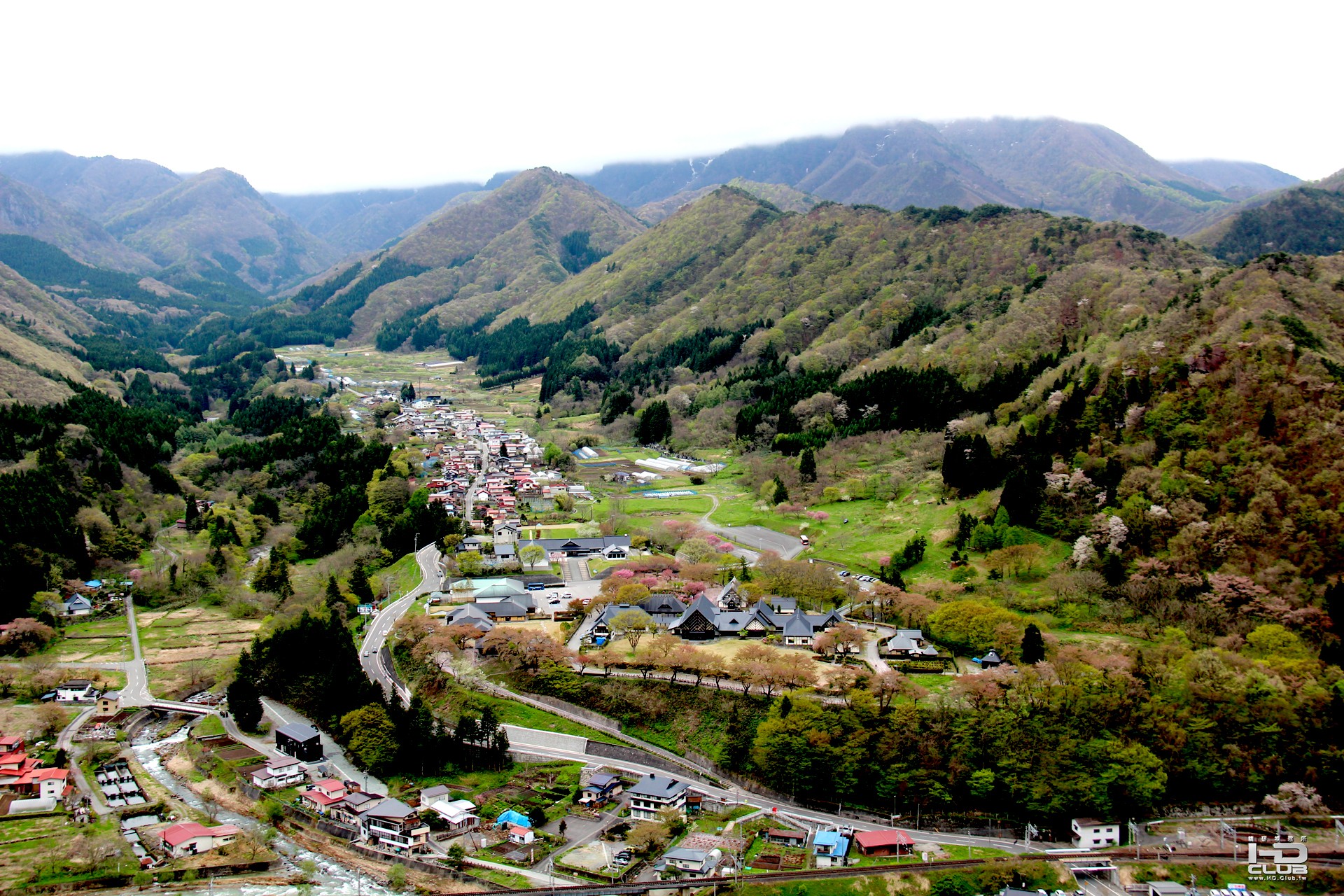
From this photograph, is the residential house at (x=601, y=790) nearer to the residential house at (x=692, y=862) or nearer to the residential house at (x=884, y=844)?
the residential house at (x=692, y=862)

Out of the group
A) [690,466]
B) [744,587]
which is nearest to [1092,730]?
[744,587]

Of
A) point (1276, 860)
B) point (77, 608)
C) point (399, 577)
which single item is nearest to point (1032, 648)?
point (1276, 860)

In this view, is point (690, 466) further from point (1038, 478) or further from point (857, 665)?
point (857, 665)

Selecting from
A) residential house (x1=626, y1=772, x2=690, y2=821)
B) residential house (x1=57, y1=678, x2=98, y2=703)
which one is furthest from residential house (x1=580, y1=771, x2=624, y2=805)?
residential house (x1=57, y1=678, x2=98, y2=703)

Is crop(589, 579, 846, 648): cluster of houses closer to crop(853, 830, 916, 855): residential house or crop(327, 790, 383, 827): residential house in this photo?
crop(853, 830, 916, 855): residential house

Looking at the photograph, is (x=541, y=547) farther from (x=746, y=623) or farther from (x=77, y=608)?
(x=77, y=608)
